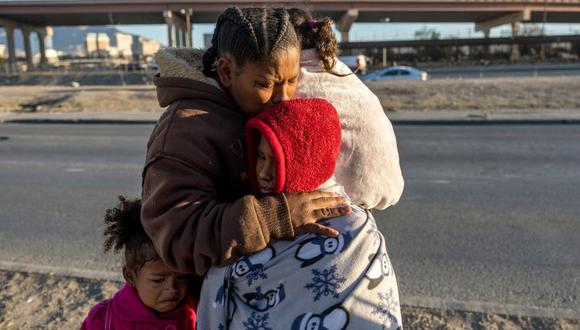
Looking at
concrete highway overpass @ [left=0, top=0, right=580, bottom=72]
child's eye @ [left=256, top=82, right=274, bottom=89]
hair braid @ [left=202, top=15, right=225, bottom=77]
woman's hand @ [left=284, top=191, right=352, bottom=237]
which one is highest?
concrete highway overpass @ [left=0, top=0, right=580, bottom=72]

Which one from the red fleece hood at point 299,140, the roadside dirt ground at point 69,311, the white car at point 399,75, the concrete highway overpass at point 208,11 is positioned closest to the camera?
the red fleece hood at point 299,140

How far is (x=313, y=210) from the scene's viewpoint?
4.85ft

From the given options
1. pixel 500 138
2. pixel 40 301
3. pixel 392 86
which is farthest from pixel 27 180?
pixel 392 86

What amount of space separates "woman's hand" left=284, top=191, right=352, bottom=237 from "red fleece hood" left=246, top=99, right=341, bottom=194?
26 mm

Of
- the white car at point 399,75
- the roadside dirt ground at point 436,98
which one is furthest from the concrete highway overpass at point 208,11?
the roadside dirt ground at point 436,98

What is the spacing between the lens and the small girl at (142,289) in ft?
6.35

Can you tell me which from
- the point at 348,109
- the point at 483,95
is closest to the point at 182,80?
the point at 348,109

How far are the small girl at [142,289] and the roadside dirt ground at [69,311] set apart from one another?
68.6 inches

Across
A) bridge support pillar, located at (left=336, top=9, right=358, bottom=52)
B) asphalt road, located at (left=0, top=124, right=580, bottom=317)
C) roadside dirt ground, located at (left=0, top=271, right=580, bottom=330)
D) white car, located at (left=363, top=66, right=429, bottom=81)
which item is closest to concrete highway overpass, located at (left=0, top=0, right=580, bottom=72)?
bridge support pillar, located at (left=336, top=9, right=358, bottom=52)

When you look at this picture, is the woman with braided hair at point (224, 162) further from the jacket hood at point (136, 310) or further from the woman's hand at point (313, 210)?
the jacket hood at point (136, 310)

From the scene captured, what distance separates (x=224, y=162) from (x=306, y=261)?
1.19 feet

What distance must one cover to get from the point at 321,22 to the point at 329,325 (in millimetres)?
895

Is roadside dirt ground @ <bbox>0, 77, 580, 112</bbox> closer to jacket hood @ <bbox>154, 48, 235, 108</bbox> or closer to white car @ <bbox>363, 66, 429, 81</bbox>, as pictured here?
white car @ <bbox>363, 66, 429, 81</bbox>

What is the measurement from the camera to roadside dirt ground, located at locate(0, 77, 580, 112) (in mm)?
18312
